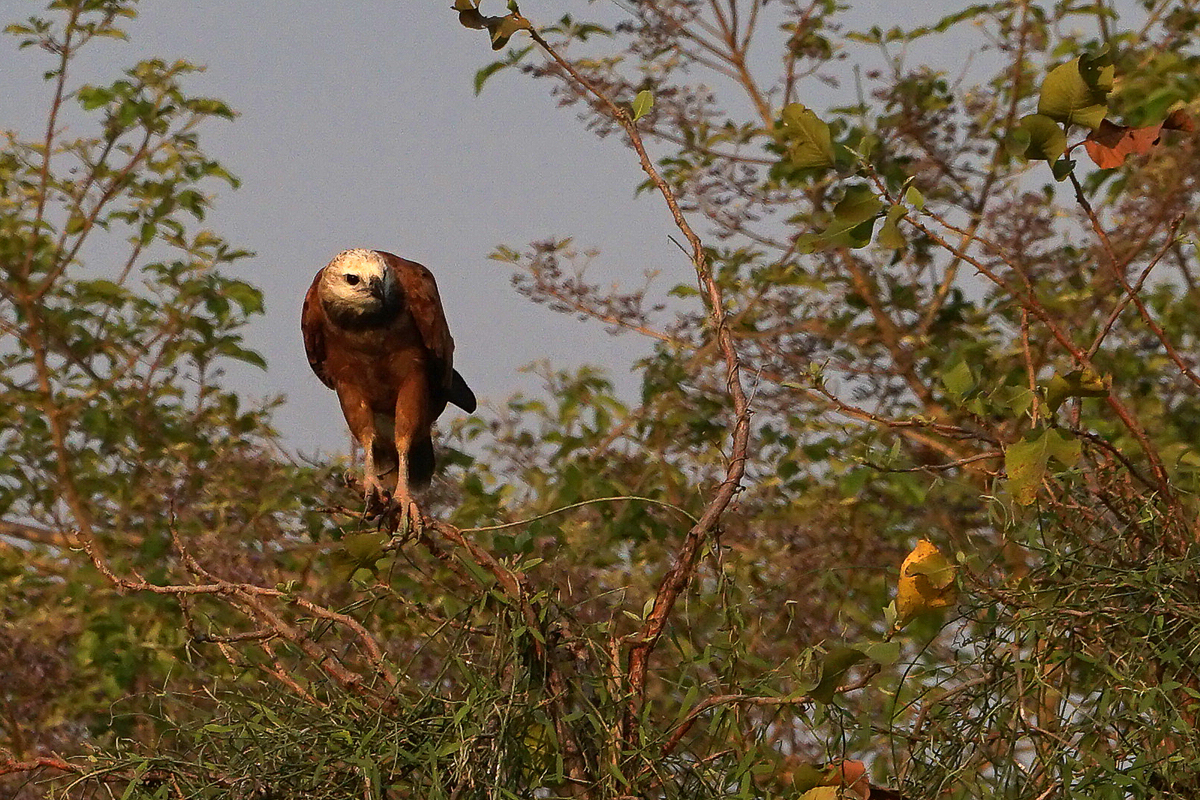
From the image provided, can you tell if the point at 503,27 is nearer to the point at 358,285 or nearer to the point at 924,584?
the point at 924,584

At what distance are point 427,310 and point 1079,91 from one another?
2.01m

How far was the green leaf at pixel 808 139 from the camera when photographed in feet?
5.50

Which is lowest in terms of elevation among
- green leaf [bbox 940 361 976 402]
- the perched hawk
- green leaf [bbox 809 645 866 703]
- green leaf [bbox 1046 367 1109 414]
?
green leaf [bbox 809 645 866 703]

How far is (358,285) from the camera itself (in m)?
3.29

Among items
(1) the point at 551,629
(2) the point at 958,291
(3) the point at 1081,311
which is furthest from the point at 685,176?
(1) the point at 551,629

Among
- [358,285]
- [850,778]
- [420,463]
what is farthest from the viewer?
[420,463]

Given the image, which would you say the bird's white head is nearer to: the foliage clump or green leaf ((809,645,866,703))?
the foliage clump

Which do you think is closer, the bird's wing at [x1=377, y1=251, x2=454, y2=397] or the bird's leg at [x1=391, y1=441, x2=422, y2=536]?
the bird's leg at [x1=391, y1=441, x2=422, y2=536]

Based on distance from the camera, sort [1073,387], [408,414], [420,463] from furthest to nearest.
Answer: [420,463], [408,414], [1073,387]

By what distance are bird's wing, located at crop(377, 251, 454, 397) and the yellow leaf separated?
1.98 meters

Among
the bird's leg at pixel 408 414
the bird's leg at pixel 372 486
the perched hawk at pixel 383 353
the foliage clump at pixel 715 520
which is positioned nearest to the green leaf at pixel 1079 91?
the foliage clump at pixel 715 520

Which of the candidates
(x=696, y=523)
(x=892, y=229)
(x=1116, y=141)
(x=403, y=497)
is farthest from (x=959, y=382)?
(x=403, y=497)

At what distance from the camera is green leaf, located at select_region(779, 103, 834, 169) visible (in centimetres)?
168

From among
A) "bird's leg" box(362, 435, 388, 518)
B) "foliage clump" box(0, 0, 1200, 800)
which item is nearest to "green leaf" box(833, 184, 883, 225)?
"foliage clump" box(0, 0, 1200, 800)
